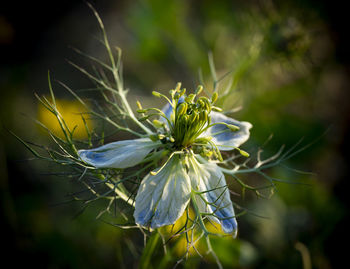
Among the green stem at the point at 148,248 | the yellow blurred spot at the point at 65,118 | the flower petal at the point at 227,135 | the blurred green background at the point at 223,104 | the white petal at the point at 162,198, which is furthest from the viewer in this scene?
the yellow blurred spot at the point at 65,118

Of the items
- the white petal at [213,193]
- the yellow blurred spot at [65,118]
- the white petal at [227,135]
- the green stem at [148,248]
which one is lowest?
the green stem at [148,248]

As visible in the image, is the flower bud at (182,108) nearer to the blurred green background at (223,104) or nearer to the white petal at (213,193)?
the white petal at (213,193)

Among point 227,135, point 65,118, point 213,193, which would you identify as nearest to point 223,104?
point 227,135

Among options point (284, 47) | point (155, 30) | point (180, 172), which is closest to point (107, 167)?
point (180, 172)

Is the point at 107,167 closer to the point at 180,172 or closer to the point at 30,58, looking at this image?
the point at 180,172

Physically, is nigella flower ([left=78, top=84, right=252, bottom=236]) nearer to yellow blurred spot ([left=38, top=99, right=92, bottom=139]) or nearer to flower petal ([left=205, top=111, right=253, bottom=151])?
flower petal ([left=205, top=111, right=253, bottom=151])

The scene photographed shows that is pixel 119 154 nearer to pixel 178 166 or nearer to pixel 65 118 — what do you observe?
pixel 178 166

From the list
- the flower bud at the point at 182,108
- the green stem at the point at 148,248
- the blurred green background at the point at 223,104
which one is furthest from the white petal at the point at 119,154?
the blurred green background at the point at 223,104
